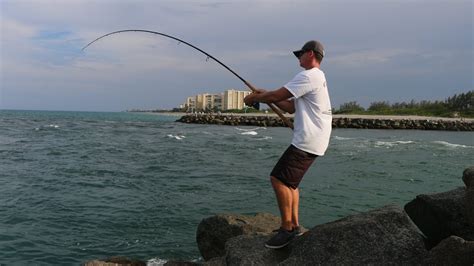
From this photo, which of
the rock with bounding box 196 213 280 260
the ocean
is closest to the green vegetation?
the ocean

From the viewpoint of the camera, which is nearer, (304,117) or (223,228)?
(304,117)

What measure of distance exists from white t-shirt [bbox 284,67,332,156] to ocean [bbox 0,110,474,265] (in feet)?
10.7

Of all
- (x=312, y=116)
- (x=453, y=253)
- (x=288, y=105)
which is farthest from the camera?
(x=288, y=105)

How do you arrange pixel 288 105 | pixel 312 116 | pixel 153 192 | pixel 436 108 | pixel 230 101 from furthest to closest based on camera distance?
pixel 230 101, pixel 436 108, pixel 153 192, pixel 288 105, pixel 312 116

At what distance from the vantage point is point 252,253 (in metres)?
4.62

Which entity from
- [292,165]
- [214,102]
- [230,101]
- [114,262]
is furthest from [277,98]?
[214,102]

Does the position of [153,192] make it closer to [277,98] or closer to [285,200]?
[285,200]

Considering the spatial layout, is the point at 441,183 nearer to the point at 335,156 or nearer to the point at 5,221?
the point at 335,156

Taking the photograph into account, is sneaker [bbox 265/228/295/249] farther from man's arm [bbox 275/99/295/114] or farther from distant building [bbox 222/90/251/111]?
distant building [bbox 222/90/251/111]

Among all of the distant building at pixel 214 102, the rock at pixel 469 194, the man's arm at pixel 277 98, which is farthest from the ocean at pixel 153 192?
the distant building at pixel 214 102

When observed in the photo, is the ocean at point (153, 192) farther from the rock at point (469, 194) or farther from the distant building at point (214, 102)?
the distant building at point (214, 102)

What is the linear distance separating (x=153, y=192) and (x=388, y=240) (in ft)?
30.1

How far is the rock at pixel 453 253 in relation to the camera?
3561 millimetres

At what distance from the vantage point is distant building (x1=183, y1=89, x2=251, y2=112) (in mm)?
131500
